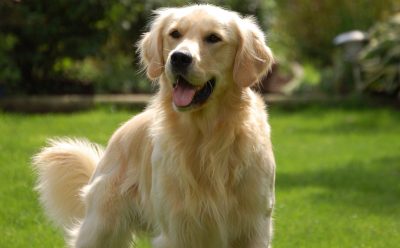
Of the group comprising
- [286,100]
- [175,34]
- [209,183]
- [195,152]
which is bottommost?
[286,100]

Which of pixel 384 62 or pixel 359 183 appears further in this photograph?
pixel 384 62

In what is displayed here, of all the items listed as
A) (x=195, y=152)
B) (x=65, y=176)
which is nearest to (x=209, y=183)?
(x=195, y=152)

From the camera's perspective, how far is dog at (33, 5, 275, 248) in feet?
15.2

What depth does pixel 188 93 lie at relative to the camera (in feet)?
15.3

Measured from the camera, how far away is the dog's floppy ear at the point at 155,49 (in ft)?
16.2

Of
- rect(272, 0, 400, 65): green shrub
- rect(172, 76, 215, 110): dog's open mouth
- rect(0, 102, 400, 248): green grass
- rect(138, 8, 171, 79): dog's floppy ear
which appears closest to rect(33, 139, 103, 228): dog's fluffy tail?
rect(0, 102, 400, 248): green grass

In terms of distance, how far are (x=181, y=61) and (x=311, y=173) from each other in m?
4.58

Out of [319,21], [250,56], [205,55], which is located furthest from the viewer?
[319,21]

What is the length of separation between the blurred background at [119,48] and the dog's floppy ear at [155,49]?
7.14 m

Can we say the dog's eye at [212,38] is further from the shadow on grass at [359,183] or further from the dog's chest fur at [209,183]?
the shadow on grass at [359,183]

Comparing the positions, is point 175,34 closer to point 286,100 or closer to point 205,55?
point 205,55

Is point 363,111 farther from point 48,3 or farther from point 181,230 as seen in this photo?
point 181,230

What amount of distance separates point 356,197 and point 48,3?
637cm

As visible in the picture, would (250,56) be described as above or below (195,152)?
above
